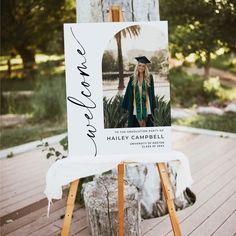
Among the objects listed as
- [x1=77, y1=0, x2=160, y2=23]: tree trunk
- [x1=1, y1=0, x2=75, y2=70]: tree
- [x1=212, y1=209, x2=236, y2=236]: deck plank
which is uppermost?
[x1=1, y1=0, x2=75, y2=70]: tree

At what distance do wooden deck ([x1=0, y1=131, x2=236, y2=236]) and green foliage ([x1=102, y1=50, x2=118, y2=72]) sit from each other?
1.10 m

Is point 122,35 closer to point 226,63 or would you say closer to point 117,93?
point 117,93

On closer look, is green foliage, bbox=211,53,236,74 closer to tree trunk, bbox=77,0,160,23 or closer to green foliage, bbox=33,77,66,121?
green foliage, bbox=33,77,66,121

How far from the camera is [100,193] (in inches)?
88.7

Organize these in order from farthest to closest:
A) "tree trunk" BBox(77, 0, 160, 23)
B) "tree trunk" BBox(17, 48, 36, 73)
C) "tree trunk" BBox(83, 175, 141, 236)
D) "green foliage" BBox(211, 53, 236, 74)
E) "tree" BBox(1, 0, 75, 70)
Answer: "green foliage" BBox(211, 53, 236, 74)
"tree trunk" BBox(17, 48, 36, 73)
"tree" BBox(1, 0, 75, 70)
"tree trunk" BBox(77, 0, 160, 23)
"tree trunk" BBox(83, 175, 141, 236)

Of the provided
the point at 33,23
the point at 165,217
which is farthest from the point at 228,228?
the point at 33,23

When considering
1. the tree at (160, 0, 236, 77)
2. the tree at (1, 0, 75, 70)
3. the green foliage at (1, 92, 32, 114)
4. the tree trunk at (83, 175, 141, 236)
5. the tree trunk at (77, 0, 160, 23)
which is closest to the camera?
the tree trunk at (83, 175, 141, 236)

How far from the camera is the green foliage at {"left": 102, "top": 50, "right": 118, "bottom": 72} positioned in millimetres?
1909

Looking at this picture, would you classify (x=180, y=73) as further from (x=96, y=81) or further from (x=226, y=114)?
(x=96, y=81)

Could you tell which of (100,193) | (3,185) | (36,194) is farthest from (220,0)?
(3,185)

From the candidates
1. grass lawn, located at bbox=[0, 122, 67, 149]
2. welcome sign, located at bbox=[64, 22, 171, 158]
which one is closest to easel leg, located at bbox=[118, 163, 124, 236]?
welcome sign, located at bbox=[64, 22, 171, 158]

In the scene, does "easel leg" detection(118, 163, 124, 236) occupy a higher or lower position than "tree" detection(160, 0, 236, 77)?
lower

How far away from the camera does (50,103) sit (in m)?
5.41

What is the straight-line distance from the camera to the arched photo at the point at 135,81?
1.91m
